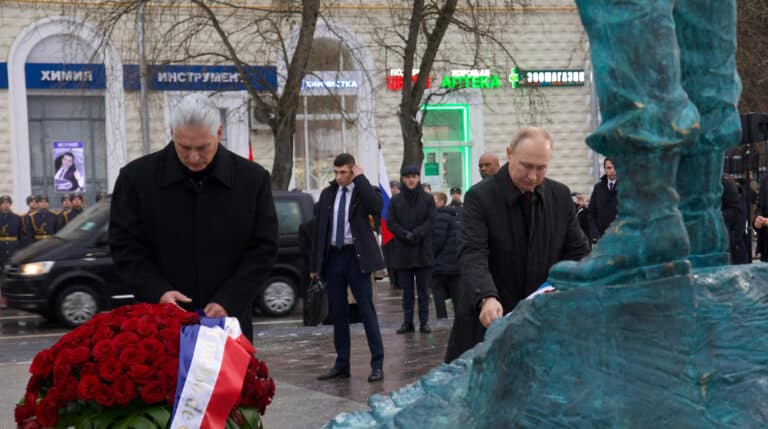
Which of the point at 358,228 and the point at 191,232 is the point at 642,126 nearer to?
the point at 191,232

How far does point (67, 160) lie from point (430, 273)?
57.2ft

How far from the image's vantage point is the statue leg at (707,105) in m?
3.59

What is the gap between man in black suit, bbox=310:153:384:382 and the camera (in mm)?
10445

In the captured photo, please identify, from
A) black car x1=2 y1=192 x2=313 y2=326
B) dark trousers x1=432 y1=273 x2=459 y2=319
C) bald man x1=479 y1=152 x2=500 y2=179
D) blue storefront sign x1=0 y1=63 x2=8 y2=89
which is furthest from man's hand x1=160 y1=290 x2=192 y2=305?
blue storefront sign x1=0 y1=63 x2=8 y2=89

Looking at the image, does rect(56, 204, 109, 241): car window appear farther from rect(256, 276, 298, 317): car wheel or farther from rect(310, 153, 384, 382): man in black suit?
rect(310, 153, 384, 382): man in black suit

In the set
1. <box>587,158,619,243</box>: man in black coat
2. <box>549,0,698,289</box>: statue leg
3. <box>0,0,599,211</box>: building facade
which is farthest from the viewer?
<box>0,0,599,211</box>: building facade

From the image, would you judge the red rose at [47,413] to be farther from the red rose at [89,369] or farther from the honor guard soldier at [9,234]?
the honor guard soldier at [9,234]

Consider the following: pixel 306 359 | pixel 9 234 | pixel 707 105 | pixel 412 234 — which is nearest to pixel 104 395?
pixel 707 105

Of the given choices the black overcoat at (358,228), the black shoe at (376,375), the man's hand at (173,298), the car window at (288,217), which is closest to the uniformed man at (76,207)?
the car window at (288,217)

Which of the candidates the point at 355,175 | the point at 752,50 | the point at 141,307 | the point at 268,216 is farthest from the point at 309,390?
the point at 752,50

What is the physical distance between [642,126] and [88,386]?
205 centimetres

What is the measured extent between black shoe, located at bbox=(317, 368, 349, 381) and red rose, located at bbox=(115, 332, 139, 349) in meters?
6.25

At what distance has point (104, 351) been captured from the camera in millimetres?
4180

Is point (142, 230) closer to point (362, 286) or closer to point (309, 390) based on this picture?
point (309, 390)
